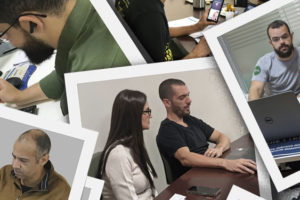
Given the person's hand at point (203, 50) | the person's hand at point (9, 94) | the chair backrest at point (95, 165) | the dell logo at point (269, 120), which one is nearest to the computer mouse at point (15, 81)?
the person's hand at point (9, 94)

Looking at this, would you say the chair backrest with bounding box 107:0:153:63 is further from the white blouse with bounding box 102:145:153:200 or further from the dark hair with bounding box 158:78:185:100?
the white blouse with bounding box 102:145:153:200

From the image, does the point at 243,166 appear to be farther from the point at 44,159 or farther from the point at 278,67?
the point at 44,159

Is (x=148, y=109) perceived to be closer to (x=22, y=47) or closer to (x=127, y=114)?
(x=127, y=114)

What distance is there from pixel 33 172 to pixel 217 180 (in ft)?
1.01

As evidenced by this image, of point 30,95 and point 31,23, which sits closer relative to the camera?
point 31,23

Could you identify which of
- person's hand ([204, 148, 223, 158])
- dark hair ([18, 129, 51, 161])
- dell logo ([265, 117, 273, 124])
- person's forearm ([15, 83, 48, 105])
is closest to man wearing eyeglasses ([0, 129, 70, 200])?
dark hair ([18, 129, 51, 161])

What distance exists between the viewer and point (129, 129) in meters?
0.62

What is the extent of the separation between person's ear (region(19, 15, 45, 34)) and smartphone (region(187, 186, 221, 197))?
0.37 m

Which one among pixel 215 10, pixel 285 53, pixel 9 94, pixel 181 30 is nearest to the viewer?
pixel 285 53

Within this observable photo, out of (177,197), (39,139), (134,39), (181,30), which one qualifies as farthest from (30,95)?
(181,30)

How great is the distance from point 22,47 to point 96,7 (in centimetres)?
16

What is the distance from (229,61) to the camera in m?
0.60

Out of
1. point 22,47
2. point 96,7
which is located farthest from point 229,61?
point 22,47

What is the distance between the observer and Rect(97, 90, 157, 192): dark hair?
24.2 inches
